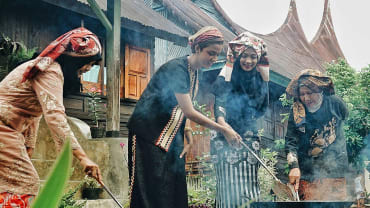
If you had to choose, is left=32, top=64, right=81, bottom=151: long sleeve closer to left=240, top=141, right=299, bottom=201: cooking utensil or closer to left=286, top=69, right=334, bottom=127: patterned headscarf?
left=240, top=141, right=299, bottom=201: cooking utensil

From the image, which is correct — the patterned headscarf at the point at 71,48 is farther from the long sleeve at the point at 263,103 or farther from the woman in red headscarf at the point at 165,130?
the long sleeve at the point at 263,103

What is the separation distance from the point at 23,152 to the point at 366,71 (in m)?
6.89

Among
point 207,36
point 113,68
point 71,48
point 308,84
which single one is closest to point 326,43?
point 113,68

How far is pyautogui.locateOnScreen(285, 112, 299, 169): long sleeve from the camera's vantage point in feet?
12.6

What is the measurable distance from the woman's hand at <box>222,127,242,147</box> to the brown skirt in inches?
31.8

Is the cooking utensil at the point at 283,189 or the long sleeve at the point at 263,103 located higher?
the long sleeve at the point at 263,103

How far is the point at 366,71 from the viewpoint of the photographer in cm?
810

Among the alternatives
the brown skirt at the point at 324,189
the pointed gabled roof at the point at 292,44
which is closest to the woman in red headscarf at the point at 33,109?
the brown skirt at the point at 324,189

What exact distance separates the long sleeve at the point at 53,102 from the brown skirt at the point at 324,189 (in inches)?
88.2

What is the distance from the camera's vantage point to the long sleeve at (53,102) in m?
2.55

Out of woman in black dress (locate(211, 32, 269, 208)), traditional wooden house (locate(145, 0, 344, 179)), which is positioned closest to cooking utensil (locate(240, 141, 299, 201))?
woman in black dress (locate(211, 32, 269, 208))

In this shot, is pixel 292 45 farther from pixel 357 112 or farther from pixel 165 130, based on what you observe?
pixel 165 130

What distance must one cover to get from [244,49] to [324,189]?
140 cm

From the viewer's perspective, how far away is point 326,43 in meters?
22.3
